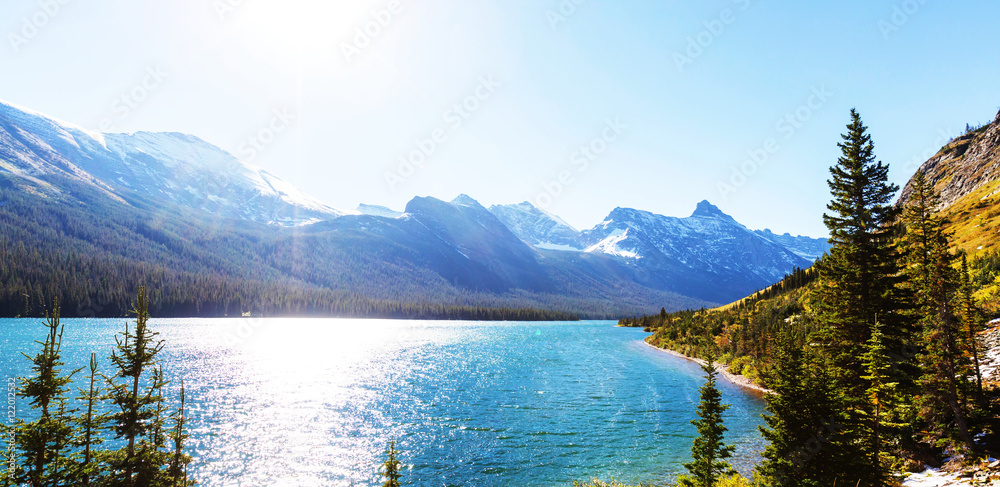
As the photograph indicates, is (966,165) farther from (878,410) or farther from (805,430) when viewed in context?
(805,430)

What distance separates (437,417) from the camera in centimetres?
4388

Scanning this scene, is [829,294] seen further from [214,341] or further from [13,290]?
[13,290]

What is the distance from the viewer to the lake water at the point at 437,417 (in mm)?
30688

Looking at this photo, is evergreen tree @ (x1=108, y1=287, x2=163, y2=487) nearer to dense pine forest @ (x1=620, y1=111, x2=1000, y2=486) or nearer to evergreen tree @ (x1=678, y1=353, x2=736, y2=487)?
evergreen tree @ (x1=678, y1=353, x2=736, y2=487)

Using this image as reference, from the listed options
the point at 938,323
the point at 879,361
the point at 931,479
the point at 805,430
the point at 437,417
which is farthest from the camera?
the point at 437,417

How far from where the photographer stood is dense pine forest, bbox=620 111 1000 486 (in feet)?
60.0

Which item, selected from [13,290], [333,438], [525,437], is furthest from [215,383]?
[13,290]

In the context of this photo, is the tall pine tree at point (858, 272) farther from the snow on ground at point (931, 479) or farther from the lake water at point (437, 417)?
the lake water at point (437, 417)

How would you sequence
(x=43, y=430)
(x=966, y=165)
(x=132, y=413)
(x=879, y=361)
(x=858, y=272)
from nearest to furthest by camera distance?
(x=43, y=430) → (x=132, y=413) → (x=879, y=361) → (x=858, y=272) → (x=966, y=165)

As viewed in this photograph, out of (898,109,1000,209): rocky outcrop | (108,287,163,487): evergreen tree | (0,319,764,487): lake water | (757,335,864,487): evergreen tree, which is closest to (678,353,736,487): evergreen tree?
(757,335,864,487): evergreen tree

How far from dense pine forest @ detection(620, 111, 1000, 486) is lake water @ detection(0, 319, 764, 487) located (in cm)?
1005

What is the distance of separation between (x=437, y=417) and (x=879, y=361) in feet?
119

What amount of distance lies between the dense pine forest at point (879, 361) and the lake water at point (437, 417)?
1005 cm

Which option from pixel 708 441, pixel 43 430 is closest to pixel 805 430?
pixel 708 441
